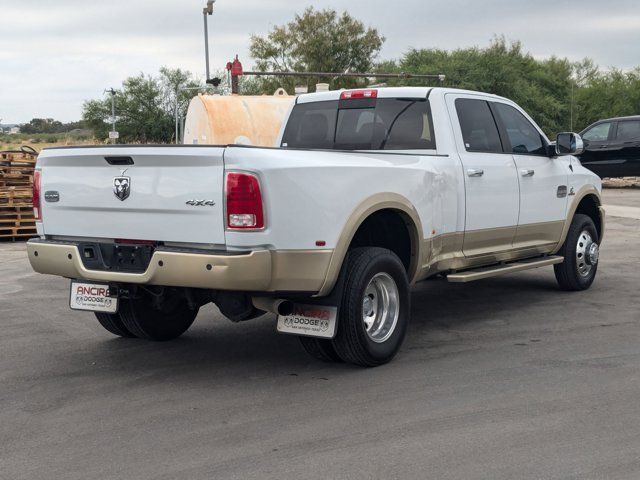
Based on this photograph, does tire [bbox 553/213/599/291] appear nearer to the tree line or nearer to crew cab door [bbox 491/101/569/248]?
crew cab door [bbox 491/101/569/248]

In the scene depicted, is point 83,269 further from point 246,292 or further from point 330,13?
point 330,13

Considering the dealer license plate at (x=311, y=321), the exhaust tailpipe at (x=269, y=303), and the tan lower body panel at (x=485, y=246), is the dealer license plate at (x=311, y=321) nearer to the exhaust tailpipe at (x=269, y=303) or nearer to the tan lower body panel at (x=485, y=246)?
the exhaust tailpipe at (x=269, y=303)

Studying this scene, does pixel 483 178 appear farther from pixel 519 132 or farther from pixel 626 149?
pixel 626 149

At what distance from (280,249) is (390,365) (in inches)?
53.5

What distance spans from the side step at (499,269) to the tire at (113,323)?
8.64 feet

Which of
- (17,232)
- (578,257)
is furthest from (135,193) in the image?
(17,232)

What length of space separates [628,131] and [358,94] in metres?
18.7

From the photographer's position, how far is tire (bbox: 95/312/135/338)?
295 inches

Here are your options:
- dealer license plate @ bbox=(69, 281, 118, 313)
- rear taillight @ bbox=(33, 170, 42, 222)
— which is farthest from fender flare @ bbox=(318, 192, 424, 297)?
rear taillight @ bbox=(33, 170, 42, 222)

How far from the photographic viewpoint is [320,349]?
6.51 meters

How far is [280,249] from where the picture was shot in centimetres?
584

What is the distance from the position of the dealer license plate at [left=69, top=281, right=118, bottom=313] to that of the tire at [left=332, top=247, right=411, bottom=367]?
61.9 inches

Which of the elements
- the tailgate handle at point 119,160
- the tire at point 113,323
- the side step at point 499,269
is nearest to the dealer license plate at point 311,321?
the tailgate handle at point 119,160

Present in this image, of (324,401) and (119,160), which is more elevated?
(119,160)
